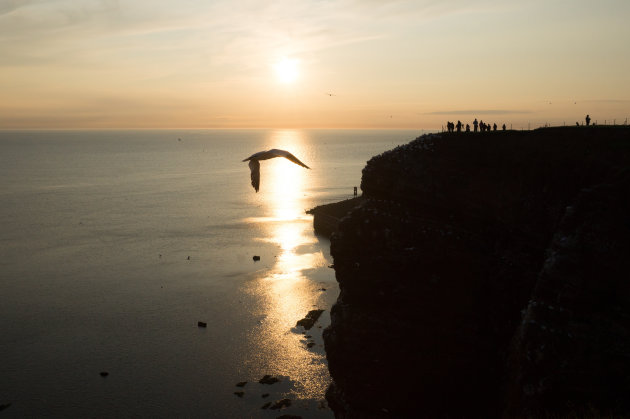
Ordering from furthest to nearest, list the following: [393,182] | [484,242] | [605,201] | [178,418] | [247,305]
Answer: [247,305] < [178,418] < [393,182] < [484,242] < [605,201]

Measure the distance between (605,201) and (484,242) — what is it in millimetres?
7470

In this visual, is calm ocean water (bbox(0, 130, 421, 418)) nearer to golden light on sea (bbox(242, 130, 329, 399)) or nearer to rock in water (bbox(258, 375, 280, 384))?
golden light on sea (bbox(242, 130, 329, 399))

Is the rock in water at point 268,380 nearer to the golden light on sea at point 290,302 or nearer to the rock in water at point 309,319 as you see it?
the golden light on sea at point 290,302

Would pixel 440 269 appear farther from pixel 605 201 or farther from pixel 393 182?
pixel 605 201

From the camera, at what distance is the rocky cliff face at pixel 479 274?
24.7 meters

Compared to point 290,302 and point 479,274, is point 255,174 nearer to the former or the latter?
point 479,274

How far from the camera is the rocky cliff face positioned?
24.7 meters

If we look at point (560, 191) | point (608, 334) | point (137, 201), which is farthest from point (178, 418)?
point (137, 201)

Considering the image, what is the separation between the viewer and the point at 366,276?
31.5 metres

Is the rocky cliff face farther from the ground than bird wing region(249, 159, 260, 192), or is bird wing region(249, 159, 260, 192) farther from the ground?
bird wing region(249, 159, 260, 192)

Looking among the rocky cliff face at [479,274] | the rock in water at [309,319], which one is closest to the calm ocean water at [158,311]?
the rock in water at [309,319]

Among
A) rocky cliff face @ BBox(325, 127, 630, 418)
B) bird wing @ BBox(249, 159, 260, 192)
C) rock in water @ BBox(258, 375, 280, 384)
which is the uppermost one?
bird wing @ BBox(249, 159, 260, 192)

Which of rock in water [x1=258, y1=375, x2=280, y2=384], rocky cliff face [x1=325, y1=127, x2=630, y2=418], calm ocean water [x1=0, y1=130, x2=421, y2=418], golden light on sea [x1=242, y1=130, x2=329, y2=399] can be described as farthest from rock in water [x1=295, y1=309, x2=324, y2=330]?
rocky cliff face [x1=325, y1=127, x2=630, y2=418]

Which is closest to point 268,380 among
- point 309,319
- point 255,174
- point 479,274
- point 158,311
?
point 309,319
